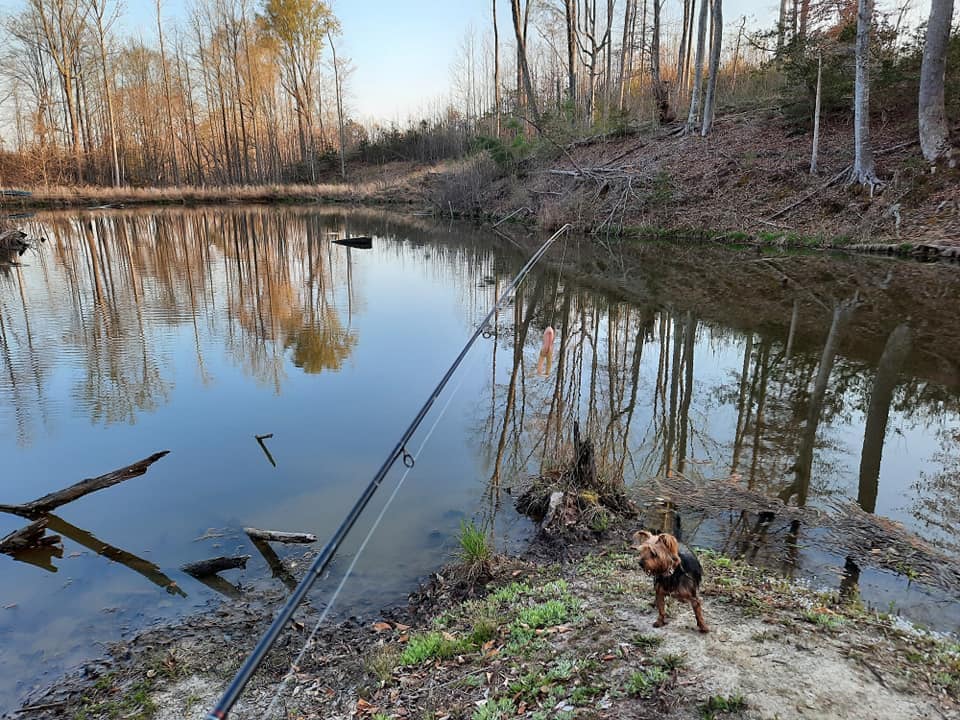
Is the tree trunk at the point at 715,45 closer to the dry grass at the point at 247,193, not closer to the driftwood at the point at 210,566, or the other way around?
the driftwood at the point at 210,566

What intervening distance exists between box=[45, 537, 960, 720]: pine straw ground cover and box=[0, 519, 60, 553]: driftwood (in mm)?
1968

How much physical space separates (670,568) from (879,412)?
620 centimetres

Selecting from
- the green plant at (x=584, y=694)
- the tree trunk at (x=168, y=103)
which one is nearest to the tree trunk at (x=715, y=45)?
the green plant at (x=584, y=694)

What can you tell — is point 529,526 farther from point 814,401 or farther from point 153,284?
point 153,284

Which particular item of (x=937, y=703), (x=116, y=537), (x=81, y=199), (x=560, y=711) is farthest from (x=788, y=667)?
(x=81, y=199)

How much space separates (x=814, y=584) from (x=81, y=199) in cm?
5014

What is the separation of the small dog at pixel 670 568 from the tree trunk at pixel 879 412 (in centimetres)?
340

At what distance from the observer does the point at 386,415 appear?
802 cm

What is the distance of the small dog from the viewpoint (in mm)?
2885

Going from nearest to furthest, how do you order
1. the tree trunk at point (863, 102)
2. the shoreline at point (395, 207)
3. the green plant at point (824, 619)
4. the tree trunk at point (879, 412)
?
1. the green plant at point (824, 619)
2. the tree trunk at point (879, 412)
3. the tree trunk at point (863, 102)
4. the shoreline at point (395, 207)

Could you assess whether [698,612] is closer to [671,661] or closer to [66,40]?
[671,661]

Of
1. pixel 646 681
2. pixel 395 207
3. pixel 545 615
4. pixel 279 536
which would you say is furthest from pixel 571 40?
pixel 646 681

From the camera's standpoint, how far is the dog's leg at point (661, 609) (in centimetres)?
313

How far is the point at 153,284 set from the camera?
16.2m
